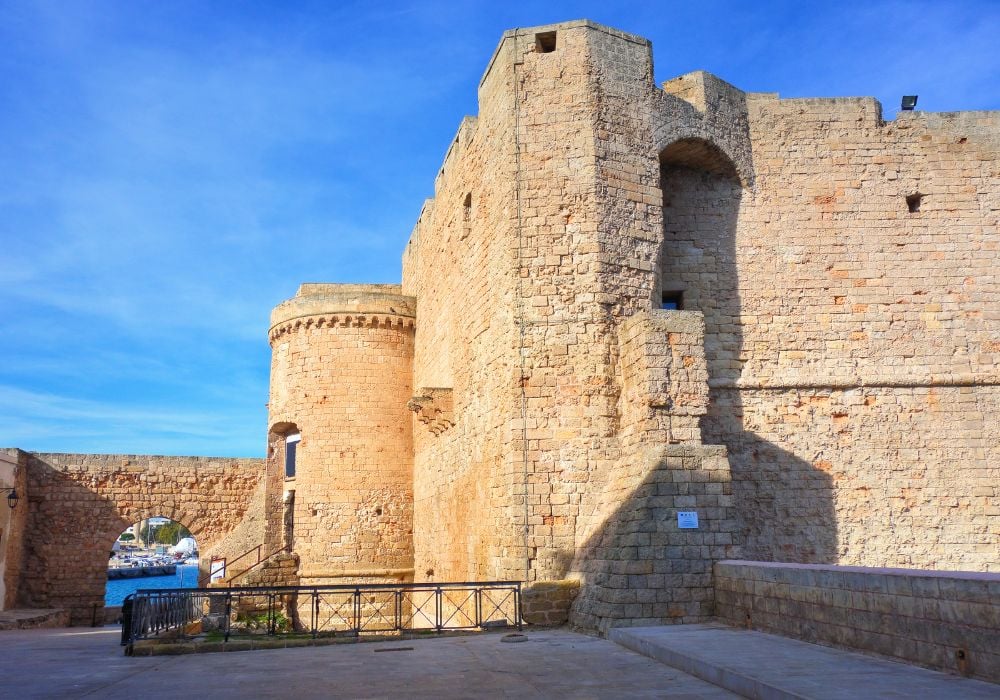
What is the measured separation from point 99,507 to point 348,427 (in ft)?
20.7

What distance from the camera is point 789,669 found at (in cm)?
514

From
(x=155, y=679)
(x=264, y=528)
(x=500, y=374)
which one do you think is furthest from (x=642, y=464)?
(x=264, y=528)

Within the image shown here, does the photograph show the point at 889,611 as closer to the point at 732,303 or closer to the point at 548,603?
the point at 548,603

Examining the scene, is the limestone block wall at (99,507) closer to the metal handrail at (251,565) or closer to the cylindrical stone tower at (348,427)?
the metal handrail at (251,565)

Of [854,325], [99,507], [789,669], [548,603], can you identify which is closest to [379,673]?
[789,669]

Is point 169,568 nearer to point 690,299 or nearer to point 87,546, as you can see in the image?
point 87,546

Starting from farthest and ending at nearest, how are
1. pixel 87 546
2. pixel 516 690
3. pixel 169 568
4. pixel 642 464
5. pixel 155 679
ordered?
pixel 169 568 < pixel 87 546 < pixel 642 464 < pixel 155 679 < pixel 516 690

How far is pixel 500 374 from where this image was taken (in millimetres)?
11133

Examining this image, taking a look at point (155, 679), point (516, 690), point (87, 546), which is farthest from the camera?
point (87, 546)

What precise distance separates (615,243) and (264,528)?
1128 centimetres

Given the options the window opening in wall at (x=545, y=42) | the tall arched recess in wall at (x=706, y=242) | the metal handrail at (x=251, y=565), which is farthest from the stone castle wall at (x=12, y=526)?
the tall arched recess in wall at (x=706, y=242)

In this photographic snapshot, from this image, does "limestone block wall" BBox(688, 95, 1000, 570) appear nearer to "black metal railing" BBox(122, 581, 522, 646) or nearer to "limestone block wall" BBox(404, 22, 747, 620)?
"limestone block wall" BBox(404, 22, 747, 620)

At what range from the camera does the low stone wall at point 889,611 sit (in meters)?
4.69

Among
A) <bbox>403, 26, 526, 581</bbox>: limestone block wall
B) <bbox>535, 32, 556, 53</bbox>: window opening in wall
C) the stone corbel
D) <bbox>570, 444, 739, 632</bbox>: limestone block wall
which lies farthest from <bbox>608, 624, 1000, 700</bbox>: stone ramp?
<bbox>535, 32, 556, 53</bbox>: window opening in wall
